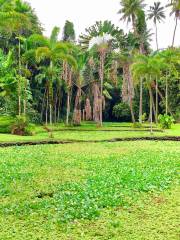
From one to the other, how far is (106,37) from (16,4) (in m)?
13.0

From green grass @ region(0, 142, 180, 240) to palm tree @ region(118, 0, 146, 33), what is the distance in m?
26.7

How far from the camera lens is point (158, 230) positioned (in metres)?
6.27

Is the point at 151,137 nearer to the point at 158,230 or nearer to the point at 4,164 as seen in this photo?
the point at 4,164

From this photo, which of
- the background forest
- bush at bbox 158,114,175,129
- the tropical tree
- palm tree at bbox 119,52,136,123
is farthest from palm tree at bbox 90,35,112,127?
bush at bbox 158,114,175,129

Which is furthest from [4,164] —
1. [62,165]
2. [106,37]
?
[106,37]

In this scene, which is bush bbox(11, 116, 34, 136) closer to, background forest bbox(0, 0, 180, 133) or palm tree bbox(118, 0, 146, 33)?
background forest bbox(0, 0, 180, 133)

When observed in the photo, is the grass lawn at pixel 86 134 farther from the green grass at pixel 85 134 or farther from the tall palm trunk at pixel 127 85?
the tall palm trunk at pixel 127 85

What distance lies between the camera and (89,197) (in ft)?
26.5

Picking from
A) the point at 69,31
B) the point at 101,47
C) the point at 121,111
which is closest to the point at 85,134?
the point at 101,47

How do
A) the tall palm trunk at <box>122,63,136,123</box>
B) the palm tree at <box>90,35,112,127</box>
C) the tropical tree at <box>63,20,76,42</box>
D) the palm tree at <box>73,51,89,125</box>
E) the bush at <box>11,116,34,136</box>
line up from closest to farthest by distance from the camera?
the bush at <box>11,116,34,136</box> → the palm tree at <box>73,51,89,125</box> → the palm tree at <box>90,35,112,127</box> → the tropical tree at <box>63,20,76,42</box> → the tall palm trunk at <box>122,63,136,123</box>

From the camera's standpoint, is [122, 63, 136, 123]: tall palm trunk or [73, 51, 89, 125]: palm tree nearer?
[73, 51, 89, 125]: palm tree

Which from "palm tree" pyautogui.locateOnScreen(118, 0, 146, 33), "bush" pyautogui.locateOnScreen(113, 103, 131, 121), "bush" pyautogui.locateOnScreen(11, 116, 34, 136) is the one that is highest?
"palm tree" pyautogui.locateOnScreen(118, 0, 146, 33)

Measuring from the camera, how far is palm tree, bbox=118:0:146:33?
37.9 m

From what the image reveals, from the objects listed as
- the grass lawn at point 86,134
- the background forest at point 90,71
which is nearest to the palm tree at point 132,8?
the background forest at point 90,71
